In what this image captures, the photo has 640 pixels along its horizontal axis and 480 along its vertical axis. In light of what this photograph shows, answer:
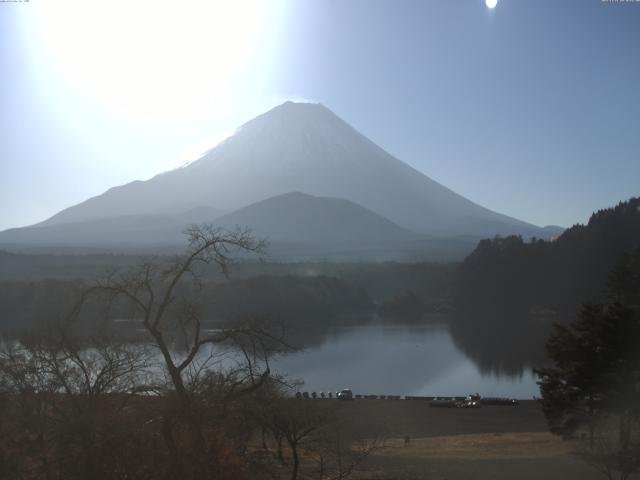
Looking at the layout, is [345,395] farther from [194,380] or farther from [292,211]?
[292,211]

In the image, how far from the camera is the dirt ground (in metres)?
6.43

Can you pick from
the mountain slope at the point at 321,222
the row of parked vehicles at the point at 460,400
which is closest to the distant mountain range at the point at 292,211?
the mountain slope at the point at 321,222

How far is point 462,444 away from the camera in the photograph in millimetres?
9164

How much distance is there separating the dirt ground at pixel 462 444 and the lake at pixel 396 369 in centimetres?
201

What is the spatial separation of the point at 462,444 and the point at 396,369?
836 cm

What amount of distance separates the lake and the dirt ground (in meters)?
2.01

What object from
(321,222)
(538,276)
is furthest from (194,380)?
(321,222)

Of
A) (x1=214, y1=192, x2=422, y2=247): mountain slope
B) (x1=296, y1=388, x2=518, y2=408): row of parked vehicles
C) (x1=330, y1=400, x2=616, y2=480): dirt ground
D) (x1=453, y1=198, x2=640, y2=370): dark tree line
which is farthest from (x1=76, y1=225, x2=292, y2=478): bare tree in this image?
(x1=214, y1=192, x2=422, y2=247): mountain slope

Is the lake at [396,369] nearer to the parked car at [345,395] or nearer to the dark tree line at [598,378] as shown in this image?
the parked car at [345,395]

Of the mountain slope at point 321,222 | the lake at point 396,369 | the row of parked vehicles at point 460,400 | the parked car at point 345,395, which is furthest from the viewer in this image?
the mountain slope at point 321,222

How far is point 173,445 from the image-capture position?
2.78 meters

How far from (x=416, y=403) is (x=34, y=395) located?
10.9m

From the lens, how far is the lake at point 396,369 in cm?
1502

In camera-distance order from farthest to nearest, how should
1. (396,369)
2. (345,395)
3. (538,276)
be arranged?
(538,276), (396,369), (345,395)
